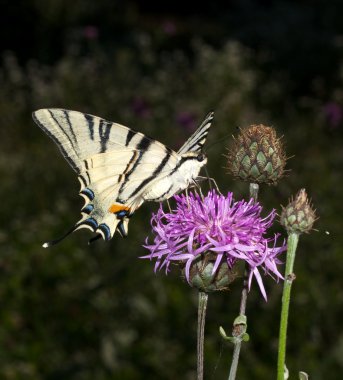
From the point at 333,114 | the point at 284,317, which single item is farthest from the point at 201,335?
the point at 333,114

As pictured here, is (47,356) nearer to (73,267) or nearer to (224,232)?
(73,267)

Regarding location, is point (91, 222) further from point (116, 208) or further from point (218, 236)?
point (218, 236)

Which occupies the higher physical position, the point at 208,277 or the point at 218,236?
the point at 218,236

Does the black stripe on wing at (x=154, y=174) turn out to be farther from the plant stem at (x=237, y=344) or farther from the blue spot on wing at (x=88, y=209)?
the plant stem at (x=237, y=344)

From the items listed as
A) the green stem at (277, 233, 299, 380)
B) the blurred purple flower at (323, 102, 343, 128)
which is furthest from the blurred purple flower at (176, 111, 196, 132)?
the green stem at (277, 233, 299, 380)

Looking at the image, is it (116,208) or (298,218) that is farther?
(116,208)

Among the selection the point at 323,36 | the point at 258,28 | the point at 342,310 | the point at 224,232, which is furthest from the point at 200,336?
the point at 258,28

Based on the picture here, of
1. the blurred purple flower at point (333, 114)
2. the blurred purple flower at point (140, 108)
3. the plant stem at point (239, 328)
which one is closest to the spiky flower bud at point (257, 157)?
the plant stem at point (239, 328)
